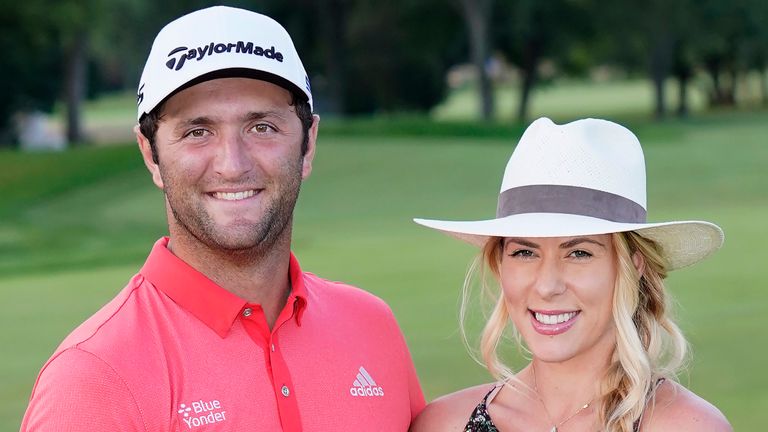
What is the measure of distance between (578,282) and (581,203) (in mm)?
205

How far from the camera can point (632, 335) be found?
325cm

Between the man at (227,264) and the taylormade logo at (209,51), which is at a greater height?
the taylormade logo at (209,51)

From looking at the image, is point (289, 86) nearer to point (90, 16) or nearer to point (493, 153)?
point (493, 153)

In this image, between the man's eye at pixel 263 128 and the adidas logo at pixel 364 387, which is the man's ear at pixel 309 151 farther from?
the adidas logo at pixel 364 387

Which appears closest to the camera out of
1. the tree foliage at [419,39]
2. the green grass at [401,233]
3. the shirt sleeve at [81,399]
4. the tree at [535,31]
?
the shirt sleeve at [81,399]

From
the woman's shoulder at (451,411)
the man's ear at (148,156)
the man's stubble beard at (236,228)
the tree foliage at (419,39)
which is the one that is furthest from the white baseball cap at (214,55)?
the tree foliage at (419,39)

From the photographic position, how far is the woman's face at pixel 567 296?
3260 millimetres

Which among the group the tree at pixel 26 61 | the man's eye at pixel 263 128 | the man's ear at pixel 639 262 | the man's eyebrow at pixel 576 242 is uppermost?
the tree at pixel 26 61

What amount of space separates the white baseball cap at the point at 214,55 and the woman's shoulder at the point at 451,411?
0.94m

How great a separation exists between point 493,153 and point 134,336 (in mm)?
21269

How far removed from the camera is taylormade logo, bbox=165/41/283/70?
3016 millimetres

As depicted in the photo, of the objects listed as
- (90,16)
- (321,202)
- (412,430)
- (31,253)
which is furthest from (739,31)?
(412,430)

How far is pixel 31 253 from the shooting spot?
15.6 m

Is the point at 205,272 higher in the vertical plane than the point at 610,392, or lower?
higher
